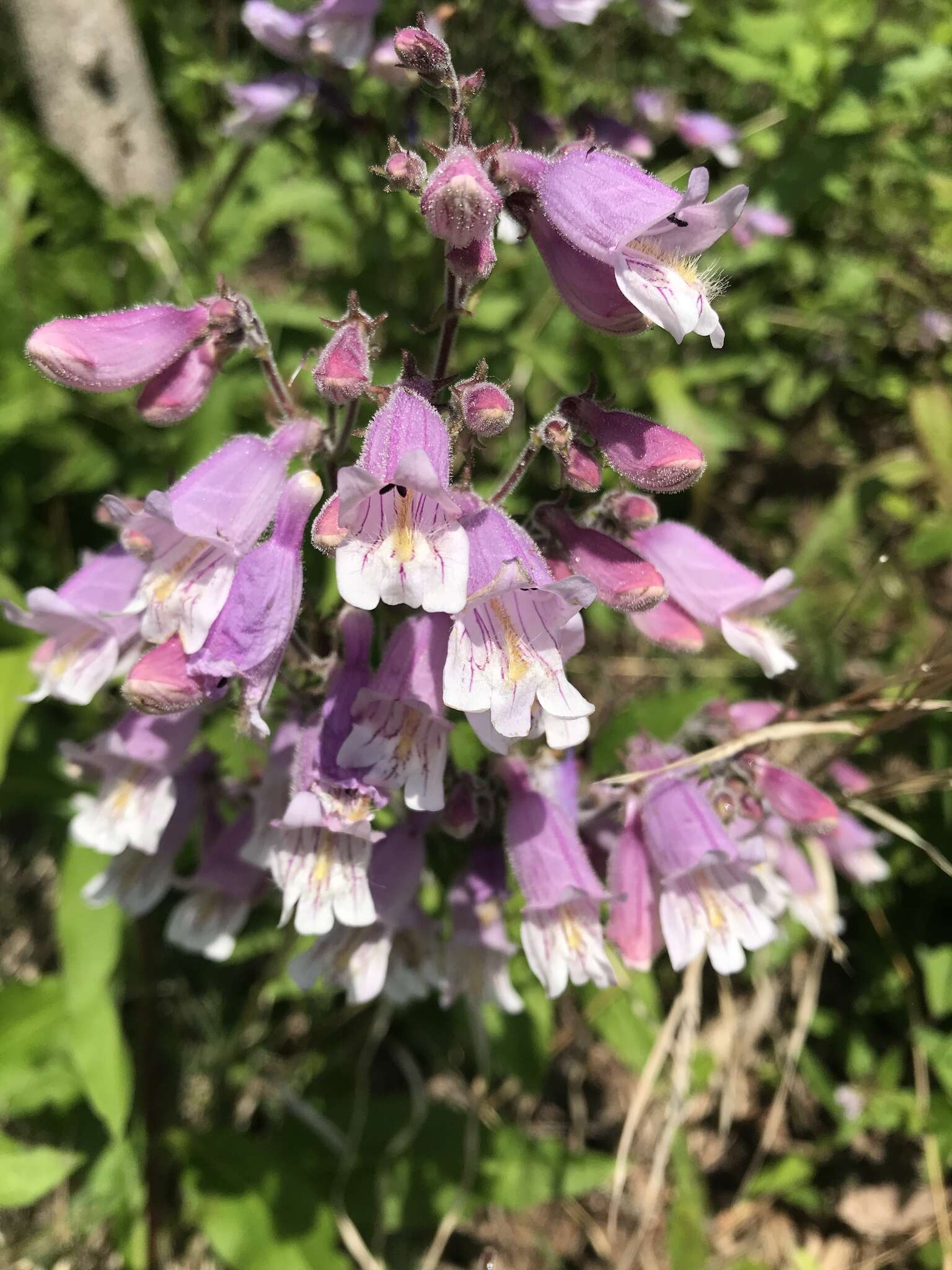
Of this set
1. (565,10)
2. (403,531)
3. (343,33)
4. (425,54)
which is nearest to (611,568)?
(403,531)

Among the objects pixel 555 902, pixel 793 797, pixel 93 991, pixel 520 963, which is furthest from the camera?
pixel 520 963

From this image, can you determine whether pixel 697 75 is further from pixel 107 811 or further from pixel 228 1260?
pixel 228 1260

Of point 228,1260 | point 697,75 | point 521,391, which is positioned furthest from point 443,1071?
point 697,75

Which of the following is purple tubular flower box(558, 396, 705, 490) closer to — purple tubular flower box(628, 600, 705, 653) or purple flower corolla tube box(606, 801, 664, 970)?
purple tubular flower box(628, 600, 705, 653)

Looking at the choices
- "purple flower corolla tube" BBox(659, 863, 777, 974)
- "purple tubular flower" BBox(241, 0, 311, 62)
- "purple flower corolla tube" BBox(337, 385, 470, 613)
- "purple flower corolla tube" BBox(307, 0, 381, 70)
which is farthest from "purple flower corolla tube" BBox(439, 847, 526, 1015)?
"purple tubular flower" BBox(241, 0, 311, 62)

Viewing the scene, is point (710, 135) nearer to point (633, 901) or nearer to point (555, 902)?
point (633, 901)

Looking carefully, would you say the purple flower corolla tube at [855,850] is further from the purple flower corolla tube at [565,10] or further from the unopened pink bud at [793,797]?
the purple flower corolla tube at [565,10]

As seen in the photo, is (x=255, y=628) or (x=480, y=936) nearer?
(x=255, y=628)
